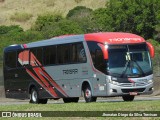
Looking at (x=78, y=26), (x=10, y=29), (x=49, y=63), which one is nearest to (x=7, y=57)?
(x=49, y=63)

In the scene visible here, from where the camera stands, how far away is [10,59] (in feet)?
112

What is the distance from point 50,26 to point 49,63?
158ft

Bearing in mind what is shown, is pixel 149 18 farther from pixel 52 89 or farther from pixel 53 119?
pixel 53 119

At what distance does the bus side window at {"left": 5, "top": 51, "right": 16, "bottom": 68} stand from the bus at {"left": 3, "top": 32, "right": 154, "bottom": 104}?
1240mm

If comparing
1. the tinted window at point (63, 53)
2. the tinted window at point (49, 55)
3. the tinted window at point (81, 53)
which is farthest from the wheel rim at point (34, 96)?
the tinted window at point (81, 53)

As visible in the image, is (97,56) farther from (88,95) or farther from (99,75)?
(88,95)

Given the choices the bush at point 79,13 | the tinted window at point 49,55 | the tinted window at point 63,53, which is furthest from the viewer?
the bush at point 79,13

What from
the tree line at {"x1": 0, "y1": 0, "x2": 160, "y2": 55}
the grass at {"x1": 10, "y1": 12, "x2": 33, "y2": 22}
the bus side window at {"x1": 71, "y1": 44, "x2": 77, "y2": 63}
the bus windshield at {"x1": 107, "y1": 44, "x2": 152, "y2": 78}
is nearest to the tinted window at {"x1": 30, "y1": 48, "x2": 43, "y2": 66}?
the bus side window at {"x1": 71, "y1": 44, "x2": 77, "y2": 63}

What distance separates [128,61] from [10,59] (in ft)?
29.0

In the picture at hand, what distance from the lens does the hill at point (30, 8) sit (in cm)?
9894

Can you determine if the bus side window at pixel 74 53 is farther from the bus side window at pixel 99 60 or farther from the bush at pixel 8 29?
the bush at pixel 8 29

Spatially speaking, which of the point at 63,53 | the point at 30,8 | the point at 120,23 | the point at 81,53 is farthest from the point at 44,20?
the point at 81,53

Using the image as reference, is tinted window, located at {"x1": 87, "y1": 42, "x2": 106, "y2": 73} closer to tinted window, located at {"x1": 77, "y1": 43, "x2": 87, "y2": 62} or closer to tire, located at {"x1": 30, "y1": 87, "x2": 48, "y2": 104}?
tinted window, located at {"x1": 77, "y1": 43, "x2": 87, "y2": 62}

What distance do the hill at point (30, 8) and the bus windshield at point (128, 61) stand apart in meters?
68.9
